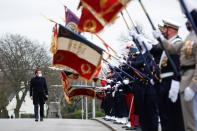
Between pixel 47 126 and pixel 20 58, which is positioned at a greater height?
pixel 20 58

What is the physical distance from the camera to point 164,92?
10.4 meters

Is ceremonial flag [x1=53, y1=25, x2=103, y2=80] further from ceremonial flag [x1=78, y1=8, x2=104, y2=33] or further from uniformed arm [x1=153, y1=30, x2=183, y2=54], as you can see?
uniformed arm [x1=153, y1=30, x2=183, y2=54]

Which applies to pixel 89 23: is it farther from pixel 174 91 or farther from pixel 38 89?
pixel 38 89

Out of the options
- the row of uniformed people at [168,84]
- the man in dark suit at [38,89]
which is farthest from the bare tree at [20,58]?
the row of uniformed people at [168,84]

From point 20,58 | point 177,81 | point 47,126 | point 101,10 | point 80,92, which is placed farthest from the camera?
point 20,58

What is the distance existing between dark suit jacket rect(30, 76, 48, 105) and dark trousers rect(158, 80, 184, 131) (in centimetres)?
1161

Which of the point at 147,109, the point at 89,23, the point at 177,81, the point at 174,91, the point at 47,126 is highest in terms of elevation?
the point at 89,23

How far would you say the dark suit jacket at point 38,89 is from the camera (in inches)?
860

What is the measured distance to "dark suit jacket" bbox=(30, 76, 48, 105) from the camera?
71.7 feet

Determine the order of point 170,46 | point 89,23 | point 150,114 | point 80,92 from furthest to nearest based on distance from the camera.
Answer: point 80,92 → point 150,114 → point 89,23 → point 170,46

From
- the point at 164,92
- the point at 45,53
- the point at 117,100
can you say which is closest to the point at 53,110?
the point at 45,53

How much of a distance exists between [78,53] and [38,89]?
9827 mm

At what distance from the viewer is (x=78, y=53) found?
12.3 meters

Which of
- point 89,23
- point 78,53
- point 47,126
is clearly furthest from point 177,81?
point 47,126
